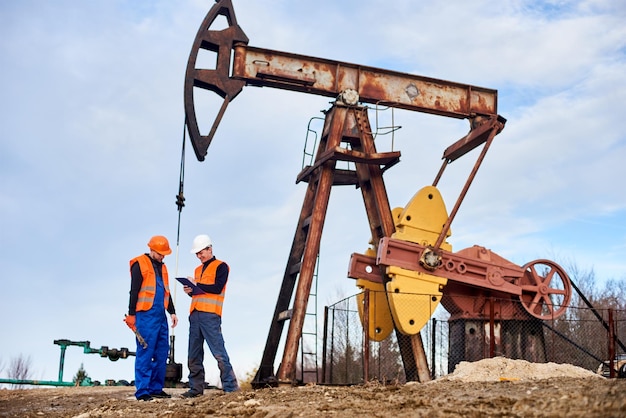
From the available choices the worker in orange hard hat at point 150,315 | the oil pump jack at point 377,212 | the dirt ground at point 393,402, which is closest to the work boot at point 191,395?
the worker in orange hard hat at point 150,315

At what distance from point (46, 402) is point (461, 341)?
6.22 metres

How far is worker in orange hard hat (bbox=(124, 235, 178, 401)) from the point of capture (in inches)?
353

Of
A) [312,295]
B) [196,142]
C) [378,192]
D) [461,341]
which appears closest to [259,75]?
[196,142]

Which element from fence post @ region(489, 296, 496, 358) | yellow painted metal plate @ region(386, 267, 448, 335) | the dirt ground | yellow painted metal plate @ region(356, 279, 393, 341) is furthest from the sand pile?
yellow painted metal plate @ region(356, 279, 393, 341)

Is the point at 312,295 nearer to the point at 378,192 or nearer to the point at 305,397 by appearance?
the point at 378,192

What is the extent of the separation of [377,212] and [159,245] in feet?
16.1

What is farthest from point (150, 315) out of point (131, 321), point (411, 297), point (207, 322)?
point (411, 297)

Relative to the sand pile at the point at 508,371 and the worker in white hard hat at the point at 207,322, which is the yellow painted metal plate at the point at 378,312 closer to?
the sand pile at the point at 508,371

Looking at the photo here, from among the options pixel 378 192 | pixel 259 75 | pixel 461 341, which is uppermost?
pixel 259 75

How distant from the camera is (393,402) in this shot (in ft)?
21.9

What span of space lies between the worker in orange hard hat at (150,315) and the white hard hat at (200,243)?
0.33 metres

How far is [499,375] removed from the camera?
10461 millimetres

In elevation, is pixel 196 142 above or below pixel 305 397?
above

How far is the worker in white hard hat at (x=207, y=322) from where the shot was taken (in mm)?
9320
